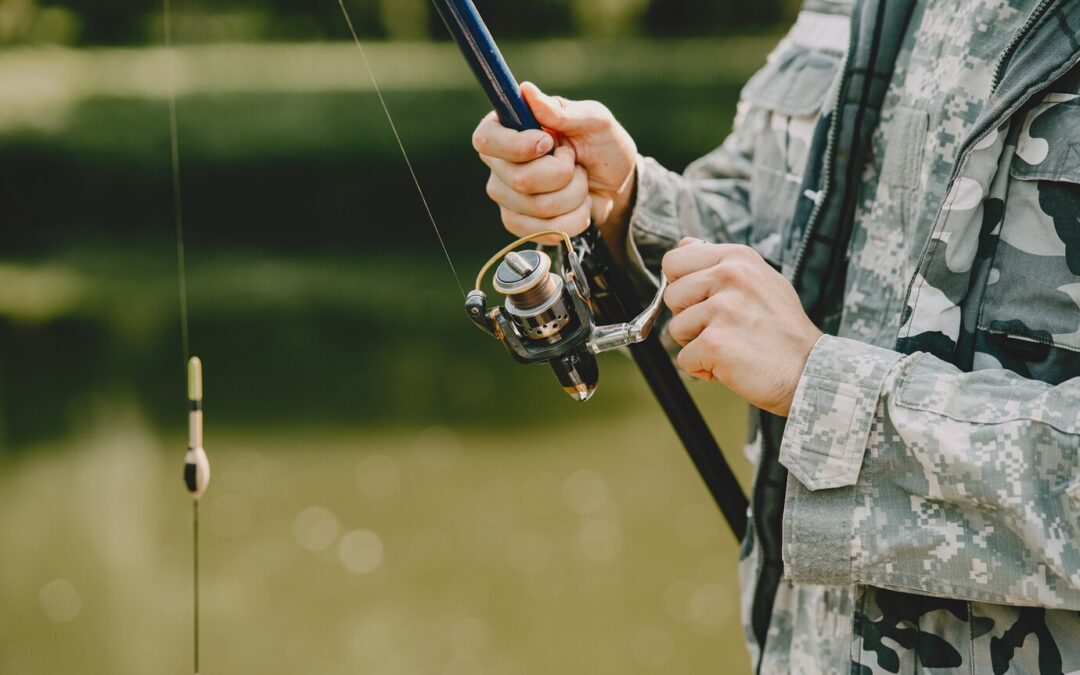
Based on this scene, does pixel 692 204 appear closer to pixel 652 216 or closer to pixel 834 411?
pixel 652 216

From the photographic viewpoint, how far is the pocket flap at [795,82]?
152 cm

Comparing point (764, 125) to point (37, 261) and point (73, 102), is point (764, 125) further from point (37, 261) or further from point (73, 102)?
point (73, 102)

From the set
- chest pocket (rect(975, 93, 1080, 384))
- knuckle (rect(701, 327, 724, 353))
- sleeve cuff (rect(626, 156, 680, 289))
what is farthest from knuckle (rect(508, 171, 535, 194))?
chest pocket (rect(975, 93, 1080, 384))

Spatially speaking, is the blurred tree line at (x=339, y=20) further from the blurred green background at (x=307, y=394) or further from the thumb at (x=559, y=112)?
the thumb at (x=559, y=112)

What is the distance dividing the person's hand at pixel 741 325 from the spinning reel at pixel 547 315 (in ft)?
0.26

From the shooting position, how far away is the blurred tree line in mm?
9883

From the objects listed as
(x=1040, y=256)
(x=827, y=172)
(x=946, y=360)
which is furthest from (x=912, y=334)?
(x=827, y=172)

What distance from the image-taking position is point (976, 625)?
3.76ft

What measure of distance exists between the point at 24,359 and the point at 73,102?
4001mm

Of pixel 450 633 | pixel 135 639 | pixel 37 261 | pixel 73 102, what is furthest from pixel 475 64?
pixel 73 102

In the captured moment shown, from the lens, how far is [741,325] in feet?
3.89

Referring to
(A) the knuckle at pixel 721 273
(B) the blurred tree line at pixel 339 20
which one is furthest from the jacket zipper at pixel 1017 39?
(B) the blurred tree line at pixel 339 20

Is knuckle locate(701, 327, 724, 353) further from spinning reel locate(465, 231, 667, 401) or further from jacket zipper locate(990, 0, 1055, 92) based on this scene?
jacket zipper locate(990, 0, 1055, 92)

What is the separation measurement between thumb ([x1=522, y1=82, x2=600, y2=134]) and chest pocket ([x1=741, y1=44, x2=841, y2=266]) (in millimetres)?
304
